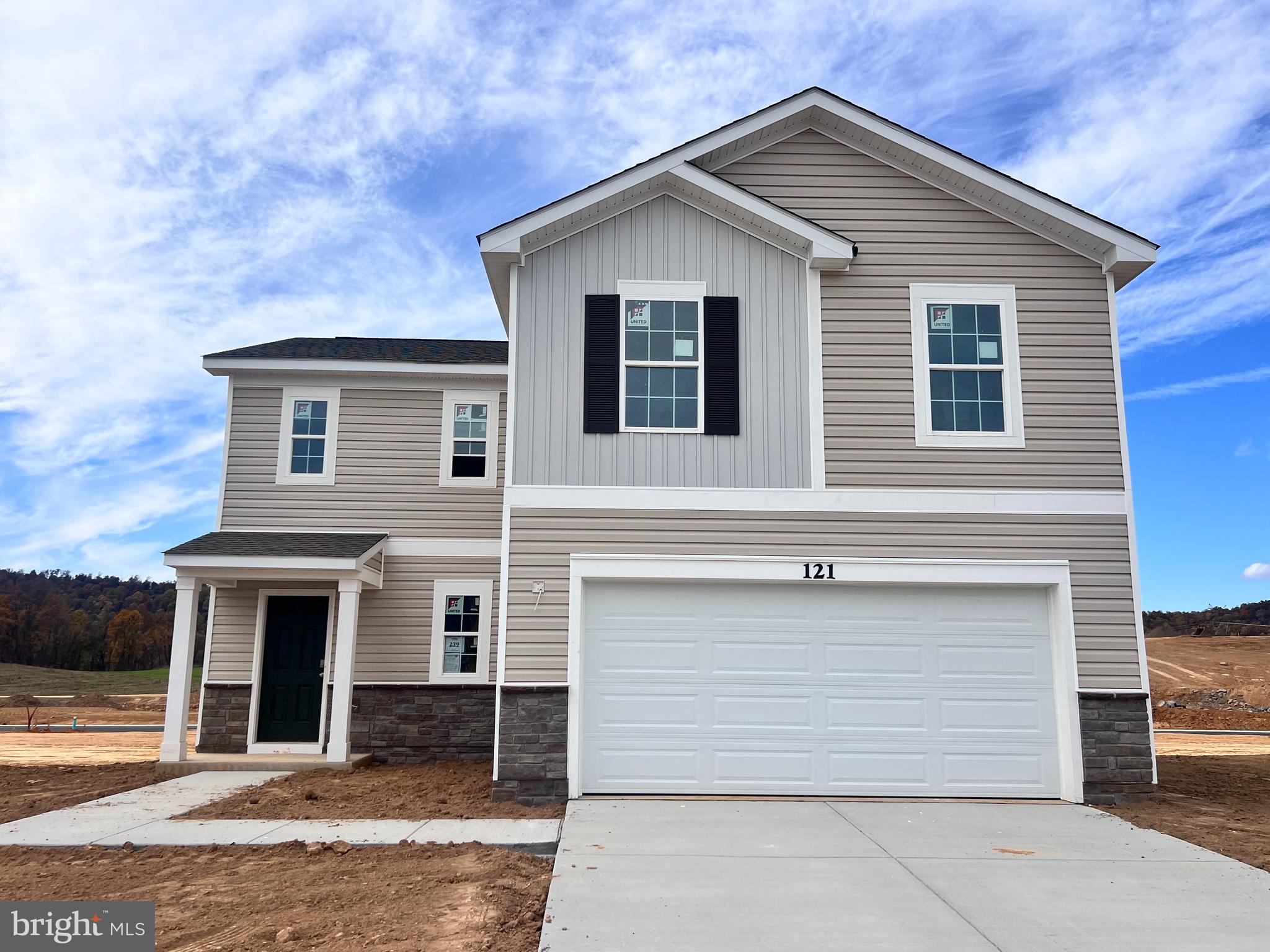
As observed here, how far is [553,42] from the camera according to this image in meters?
14.2

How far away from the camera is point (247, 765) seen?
11.2 metres

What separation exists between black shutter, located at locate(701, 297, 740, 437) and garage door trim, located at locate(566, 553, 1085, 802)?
1399 millimetres

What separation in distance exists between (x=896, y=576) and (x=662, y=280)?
387 centimetres

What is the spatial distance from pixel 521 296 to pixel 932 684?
5.73 m

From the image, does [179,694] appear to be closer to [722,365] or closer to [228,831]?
[228,831]

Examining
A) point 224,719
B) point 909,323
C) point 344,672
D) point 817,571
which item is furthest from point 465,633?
point 909,323

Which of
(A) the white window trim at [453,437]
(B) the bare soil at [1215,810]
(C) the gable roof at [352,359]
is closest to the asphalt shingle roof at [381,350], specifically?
(C) the gable roof at [352,359]

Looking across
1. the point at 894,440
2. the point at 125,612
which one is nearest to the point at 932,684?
the point at 894,440

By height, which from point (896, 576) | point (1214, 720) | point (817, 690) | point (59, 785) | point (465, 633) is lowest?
point (59, 785)

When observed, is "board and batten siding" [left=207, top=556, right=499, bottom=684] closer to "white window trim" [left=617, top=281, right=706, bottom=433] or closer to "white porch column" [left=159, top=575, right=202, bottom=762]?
"white porch column" [left=159, top=575, right=202, bottom=762]

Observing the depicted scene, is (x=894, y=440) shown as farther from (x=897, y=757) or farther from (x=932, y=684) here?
(x=897, y=757)

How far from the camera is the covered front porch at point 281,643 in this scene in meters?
11.2

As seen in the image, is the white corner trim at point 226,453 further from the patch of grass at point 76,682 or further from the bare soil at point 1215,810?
the patch of grass at point 76,682

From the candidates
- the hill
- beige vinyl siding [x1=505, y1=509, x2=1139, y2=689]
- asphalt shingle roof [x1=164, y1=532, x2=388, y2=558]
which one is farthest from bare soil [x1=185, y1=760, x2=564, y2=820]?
the hill
